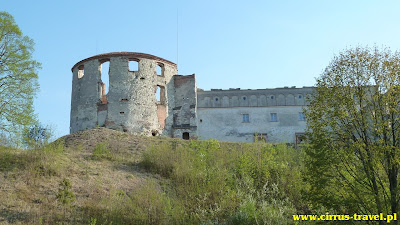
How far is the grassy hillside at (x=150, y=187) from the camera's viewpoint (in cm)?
944

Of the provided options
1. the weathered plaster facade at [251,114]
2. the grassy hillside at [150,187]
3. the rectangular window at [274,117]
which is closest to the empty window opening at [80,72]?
the weathered plaster facade at [251,114]

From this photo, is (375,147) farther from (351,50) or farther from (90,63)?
(90,63)

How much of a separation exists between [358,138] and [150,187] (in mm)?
6004

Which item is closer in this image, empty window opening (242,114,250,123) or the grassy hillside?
the grassy hillside

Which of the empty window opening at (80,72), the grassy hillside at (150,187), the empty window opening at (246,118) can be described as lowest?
the grassy hillside at (150,187)

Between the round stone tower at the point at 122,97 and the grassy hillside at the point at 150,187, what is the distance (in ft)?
41.0

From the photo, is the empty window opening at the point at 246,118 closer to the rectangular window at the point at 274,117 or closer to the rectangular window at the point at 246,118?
the rectangular window at the point at 246,118

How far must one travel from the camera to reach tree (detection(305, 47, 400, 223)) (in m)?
8.21

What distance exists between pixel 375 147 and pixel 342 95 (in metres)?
1.65

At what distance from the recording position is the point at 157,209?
32.2ft

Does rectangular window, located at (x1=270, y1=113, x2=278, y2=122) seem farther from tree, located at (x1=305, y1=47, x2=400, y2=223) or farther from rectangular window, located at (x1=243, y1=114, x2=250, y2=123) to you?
tree, located at (x1=305, y1=47, x2=400, y2=223)

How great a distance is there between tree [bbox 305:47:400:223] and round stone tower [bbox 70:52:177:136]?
19843mm

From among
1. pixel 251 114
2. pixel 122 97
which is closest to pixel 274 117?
pixel 251 114

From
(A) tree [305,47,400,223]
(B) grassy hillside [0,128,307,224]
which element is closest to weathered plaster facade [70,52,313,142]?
(B) grassy hillside [0,128,307,224]
